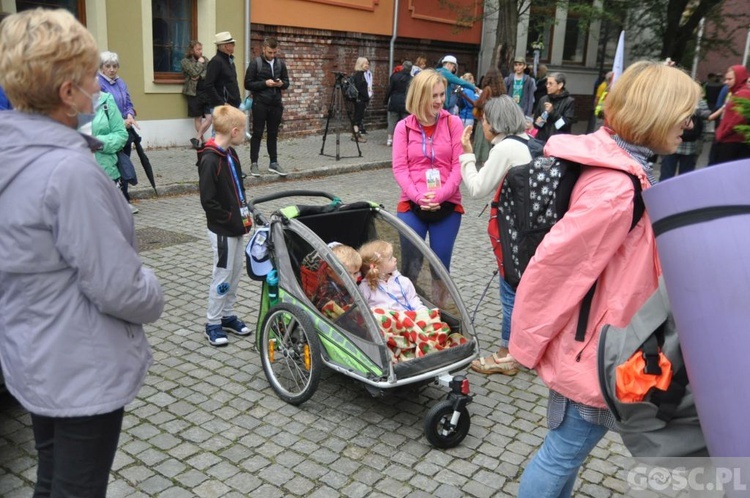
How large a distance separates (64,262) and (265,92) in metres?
9.83

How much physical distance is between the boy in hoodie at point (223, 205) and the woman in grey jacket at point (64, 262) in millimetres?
2471


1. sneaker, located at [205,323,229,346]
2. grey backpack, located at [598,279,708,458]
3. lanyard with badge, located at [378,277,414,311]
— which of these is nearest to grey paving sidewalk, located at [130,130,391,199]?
sneaker, located at [205,323,229,346]

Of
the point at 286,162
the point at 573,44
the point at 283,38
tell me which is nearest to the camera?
the point at 286,162

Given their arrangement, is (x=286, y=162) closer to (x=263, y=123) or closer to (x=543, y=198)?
(x=263, y=123)

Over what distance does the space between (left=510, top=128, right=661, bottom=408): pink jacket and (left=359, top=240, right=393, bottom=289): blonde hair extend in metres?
1.90

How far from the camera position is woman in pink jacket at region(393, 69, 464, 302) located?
15.9 ft

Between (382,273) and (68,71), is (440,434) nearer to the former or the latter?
(382,273)

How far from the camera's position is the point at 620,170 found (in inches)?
90.2

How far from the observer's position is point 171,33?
13555 millimetres

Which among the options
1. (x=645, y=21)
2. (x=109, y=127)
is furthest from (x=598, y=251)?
(x=645, y=21)

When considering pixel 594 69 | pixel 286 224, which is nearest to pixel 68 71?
pixel 286 224

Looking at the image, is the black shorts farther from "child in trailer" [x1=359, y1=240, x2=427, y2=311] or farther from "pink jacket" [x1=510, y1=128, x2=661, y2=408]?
"pink jacket" [x1=510, y1=128, x2=661, y2=408]

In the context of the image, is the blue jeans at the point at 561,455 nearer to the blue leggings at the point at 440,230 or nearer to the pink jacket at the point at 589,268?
the pink jacket at the point at 589,268

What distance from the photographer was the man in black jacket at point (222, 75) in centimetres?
1137
